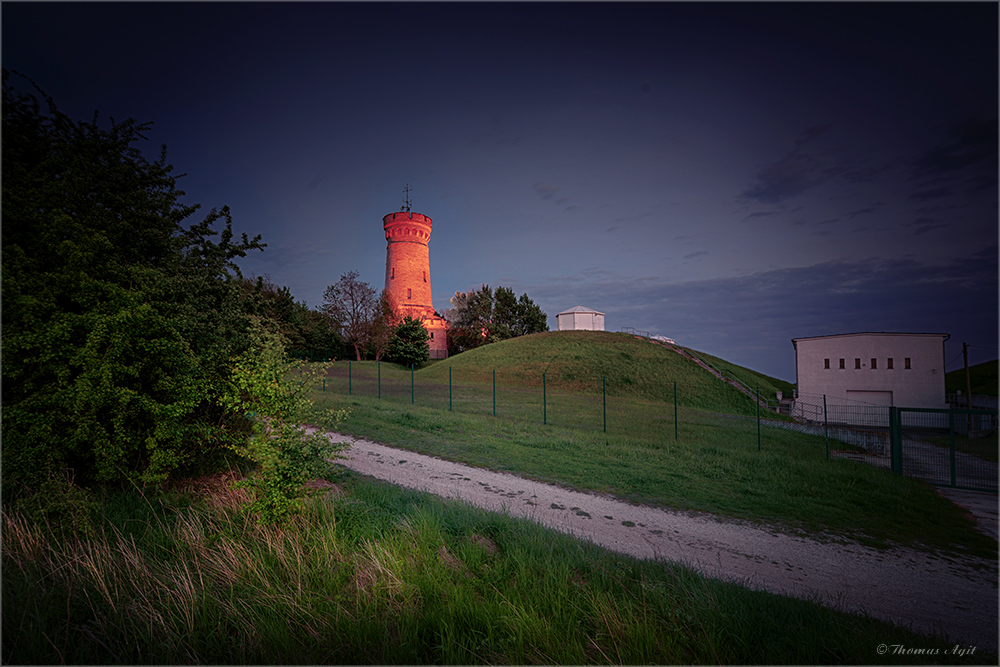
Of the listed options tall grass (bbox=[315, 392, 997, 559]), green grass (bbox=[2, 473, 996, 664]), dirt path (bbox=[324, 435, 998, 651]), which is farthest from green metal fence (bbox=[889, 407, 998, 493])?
green grass (bbox=[2, 473, 996, 664])

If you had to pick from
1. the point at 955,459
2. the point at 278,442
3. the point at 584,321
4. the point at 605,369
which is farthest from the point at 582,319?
the point at 278,442

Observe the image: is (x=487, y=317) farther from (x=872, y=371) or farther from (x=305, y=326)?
(x=872, y=371)

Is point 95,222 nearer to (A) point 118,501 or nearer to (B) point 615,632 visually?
(A) point 118,501

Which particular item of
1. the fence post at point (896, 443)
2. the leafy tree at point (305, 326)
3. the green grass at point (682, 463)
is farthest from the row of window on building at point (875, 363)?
the leafy tree at point (305, 326)

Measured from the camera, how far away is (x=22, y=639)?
3.32 meters

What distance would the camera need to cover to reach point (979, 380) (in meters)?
40.8

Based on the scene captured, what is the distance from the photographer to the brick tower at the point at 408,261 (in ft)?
179

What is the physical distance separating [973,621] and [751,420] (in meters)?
23.6

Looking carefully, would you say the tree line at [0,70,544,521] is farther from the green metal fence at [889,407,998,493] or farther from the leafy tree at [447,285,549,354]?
the leafy tree at [447,285,549,354]

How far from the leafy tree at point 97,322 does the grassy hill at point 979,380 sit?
53.0 metres

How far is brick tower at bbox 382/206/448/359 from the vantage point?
2147 inches

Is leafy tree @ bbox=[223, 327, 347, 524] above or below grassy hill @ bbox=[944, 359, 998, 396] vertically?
above

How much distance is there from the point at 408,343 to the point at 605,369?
23.4 m

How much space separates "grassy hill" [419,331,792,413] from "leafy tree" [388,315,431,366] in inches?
156
